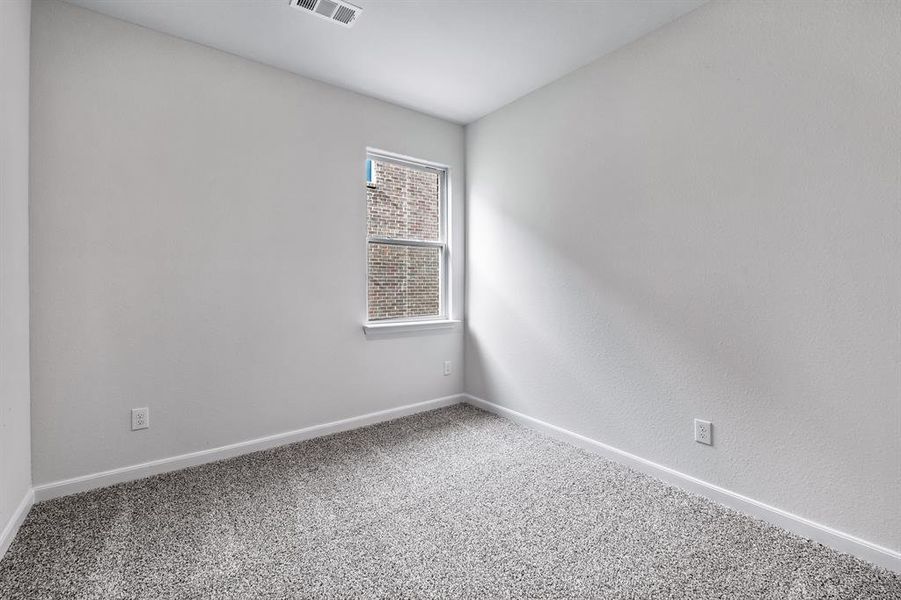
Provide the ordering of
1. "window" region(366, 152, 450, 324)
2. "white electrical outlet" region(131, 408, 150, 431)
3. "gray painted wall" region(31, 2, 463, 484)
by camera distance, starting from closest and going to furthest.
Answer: "gray painted wall" region(31, 2, 463, 484), "white electrical outlet" region(131, 408, 150, 431), "window" region(366, 152, 450, 324)

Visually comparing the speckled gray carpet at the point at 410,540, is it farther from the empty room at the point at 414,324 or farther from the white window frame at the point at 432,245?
the white window frame at the point at 432,245

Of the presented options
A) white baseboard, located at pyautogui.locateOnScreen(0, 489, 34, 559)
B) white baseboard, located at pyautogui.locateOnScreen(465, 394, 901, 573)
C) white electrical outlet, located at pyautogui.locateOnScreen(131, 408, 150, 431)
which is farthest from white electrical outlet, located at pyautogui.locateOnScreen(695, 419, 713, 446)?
white baseboard, located at pyautogui.locateOnScreen(0, 489, 34, 559)

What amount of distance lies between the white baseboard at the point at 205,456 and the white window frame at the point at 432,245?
2.13ft

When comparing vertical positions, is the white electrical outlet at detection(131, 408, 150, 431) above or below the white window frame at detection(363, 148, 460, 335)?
below

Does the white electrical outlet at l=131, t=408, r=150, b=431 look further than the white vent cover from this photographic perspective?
Yes

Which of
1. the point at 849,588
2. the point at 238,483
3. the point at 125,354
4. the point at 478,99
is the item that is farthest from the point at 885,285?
the point at 125,354

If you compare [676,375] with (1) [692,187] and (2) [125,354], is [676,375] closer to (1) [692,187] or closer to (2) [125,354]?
(1) [692,187]

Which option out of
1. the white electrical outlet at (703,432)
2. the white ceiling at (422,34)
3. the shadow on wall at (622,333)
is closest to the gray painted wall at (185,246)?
the white ceiling at (422,34)

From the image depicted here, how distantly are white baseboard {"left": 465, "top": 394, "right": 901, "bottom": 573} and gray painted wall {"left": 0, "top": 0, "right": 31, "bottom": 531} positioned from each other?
280 cm

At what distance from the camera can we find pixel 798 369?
182 cm

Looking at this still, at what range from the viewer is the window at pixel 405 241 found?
3250mm

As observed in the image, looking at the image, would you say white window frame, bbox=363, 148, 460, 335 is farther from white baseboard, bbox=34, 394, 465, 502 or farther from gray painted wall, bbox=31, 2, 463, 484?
white baseboard, bbox=34, 394, 465, 502

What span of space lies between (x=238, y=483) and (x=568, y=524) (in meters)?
1.69

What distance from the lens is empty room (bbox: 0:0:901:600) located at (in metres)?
1.64
